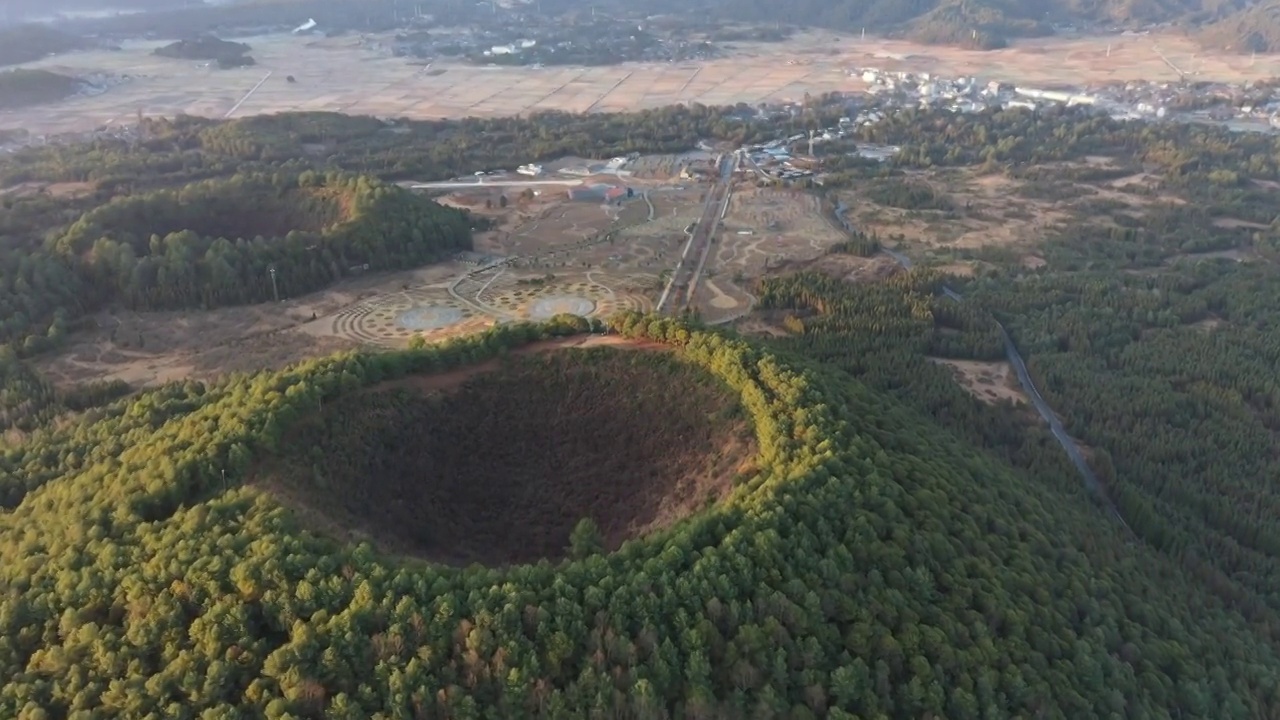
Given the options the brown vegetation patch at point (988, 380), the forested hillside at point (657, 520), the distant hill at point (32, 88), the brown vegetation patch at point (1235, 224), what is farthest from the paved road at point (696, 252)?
the distant hill at point (32, 88)

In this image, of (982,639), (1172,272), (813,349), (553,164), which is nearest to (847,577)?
(982,639)

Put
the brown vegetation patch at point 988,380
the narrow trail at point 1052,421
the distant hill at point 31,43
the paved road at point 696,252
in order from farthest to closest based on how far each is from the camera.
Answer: the distant hill at point 31,43 → the paved road at point 696,252 → the brown vegetation patch at point 988,380 → the narrow trail at point 1052,421

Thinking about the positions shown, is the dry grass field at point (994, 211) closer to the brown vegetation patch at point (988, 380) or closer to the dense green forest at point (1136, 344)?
the dense green forest at point (1136, 344)

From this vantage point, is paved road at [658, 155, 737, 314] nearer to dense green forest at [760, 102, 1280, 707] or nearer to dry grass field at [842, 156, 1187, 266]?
dense green forest at [760, 102, 1280, 707]

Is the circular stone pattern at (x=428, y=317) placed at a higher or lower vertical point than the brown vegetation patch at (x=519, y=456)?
lower

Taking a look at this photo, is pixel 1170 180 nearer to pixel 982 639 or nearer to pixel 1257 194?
pixel 1257 194

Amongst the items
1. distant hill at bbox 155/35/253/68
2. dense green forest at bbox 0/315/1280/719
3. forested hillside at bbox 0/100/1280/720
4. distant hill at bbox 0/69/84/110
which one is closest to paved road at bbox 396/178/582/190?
forested hillside at bbox 0/100/1280/720

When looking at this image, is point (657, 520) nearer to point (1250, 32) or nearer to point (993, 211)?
point (993, 211)
